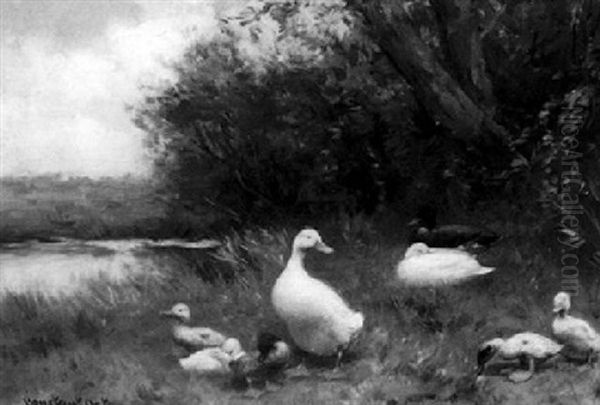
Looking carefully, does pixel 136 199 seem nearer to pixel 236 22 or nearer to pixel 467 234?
pixel 236 22

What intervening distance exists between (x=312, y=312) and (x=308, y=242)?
11.9 inches

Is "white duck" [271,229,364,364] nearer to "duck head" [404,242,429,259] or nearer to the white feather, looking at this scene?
"duck head" [404,242,429,259]

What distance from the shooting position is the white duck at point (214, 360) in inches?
203

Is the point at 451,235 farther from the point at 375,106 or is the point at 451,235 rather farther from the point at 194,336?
the point at 194,336

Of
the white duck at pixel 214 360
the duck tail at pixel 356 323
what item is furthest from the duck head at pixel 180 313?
the duck tail at pixel 356 323

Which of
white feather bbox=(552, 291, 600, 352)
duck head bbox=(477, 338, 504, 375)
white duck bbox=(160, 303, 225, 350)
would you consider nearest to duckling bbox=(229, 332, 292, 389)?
white duck bbox=(160, 303, 225, 350)

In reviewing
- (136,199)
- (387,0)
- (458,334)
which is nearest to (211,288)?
(136,199)

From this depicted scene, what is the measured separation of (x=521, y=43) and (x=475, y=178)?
63cm

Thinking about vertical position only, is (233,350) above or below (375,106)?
below

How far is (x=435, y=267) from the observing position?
17.3 feet

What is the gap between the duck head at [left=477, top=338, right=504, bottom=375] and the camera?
5.14 m

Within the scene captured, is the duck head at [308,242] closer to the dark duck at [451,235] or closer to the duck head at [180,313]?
the dark duck at [451,235]

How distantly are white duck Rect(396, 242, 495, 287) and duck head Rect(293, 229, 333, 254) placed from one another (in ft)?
1.09

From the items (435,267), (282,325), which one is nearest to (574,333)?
(435,267)
